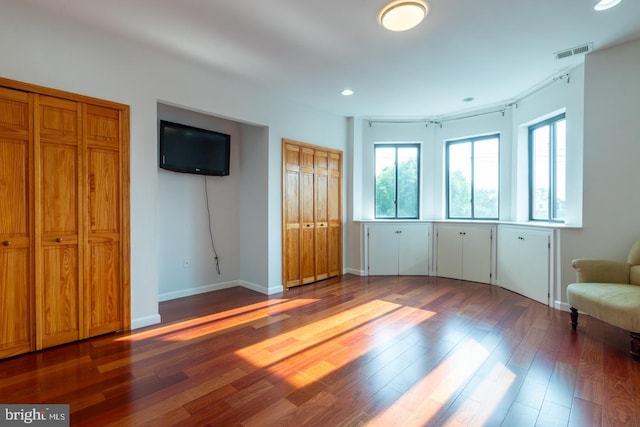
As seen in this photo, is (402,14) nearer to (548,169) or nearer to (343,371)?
(343,371)

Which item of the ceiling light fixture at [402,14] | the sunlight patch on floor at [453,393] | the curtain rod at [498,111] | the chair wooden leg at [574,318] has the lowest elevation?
the sunlight patch on floor at [453,393]

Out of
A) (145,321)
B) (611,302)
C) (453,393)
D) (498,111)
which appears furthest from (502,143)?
(145,321)

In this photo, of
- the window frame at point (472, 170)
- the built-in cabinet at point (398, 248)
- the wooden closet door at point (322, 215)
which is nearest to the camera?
the wooden closet door at point (322, 215)

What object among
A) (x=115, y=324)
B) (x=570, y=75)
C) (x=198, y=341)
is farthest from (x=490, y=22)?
(x=115, y=324)

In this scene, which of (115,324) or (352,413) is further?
(115,324)

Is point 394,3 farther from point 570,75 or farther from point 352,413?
point 352,413

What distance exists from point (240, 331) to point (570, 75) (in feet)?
14.6

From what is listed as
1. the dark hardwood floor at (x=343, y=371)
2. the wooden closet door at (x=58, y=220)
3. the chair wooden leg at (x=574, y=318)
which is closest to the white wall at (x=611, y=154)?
the chair wooden leg at (x=574, y=318)

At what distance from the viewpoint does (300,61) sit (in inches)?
126

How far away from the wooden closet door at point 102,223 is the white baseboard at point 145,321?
0.11m

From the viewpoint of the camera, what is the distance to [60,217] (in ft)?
8.25

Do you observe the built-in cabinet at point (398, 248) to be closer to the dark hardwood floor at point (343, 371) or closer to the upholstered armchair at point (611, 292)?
the dark hardwood floor at point (343, 371)

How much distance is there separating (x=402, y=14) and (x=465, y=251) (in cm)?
363

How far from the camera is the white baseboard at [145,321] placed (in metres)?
2.89
